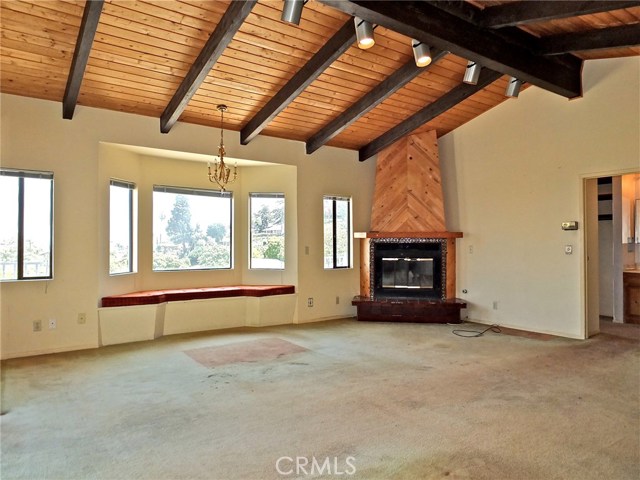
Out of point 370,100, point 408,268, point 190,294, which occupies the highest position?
Result: point 370,100

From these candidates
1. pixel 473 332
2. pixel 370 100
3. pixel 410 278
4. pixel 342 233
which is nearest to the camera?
pixel 370 100

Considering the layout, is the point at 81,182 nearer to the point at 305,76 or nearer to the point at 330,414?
the point at 305,76

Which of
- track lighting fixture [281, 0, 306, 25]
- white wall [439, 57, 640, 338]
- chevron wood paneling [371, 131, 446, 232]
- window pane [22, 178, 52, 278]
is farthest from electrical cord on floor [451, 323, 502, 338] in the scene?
window pane [22, 178, 52, 278]

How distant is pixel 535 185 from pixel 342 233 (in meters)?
3.02

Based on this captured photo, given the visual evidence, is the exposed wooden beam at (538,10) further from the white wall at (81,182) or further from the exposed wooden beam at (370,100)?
the white wall at (81,182)

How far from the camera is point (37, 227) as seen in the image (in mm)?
4715

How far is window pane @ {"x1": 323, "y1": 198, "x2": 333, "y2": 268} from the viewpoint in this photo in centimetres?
689

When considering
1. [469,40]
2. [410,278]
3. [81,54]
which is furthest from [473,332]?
[81,54]

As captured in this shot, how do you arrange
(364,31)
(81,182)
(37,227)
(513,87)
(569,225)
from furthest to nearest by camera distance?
(569,225) → (513,87) → (81,182) → (37,227) → (364,31)

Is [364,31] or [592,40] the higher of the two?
[592,40]

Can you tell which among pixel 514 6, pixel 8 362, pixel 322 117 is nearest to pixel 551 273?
pixel 514 6

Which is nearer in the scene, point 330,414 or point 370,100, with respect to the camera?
point 330,414

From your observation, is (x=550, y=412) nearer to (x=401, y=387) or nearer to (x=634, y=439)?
(x=634, y=439)

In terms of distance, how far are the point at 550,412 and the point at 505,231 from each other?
3615mm
